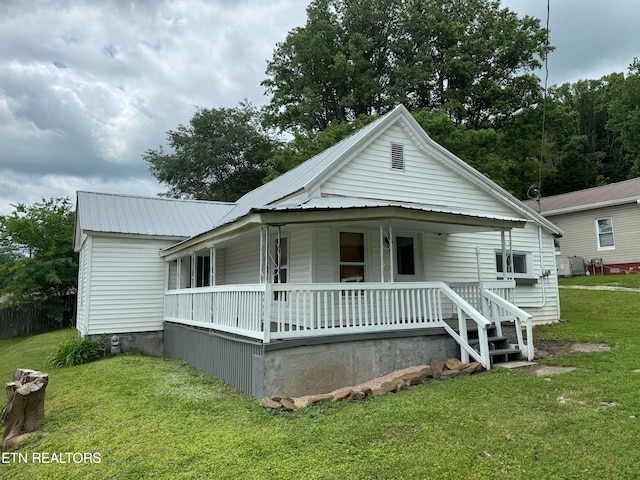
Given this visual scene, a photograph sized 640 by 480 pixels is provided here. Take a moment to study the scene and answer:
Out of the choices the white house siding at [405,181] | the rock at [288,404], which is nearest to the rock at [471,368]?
the rock at [288,404]

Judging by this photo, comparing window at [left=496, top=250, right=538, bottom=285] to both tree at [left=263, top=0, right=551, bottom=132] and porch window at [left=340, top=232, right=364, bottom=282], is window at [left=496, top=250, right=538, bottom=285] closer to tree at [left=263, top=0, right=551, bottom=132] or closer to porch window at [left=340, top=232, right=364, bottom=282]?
porch window at [left=340, top=232, right=364, bottom=282]

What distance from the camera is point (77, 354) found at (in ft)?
38.0

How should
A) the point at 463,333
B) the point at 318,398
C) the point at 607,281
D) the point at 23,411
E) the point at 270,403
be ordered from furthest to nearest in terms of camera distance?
the point at 607,281, the point at 463,333, the point at 318,398, the point at 270,403, the point at 23,411

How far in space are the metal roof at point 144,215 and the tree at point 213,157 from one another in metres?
19.7

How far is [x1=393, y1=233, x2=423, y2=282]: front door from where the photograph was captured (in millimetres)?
10477

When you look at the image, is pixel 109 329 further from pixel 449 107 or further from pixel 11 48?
pixel 449 107

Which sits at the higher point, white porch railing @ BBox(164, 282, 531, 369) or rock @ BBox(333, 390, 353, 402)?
white porch railing @ BBox(164, 282, 531, 369)

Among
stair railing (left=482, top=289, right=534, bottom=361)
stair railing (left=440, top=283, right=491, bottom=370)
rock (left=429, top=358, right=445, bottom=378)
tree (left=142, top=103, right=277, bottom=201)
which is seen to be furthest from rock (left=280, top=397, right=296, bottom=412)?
tree (left=142, top=103, right=277, bottom=201)

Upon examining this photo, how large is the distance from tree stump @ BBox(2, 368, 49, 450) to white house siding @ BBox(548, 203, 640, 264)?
22.3 m

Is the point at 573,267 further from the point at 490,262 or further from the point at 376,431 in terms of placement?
the point at 376,431

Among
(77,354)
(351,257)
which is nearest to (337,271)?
(351,257)

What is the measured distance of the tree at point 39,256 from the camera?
1884 cm

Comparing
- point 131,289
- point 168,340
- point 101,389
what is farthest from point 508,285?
point 131,289

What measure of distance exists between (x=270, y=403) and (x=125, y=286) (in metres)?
8.80
